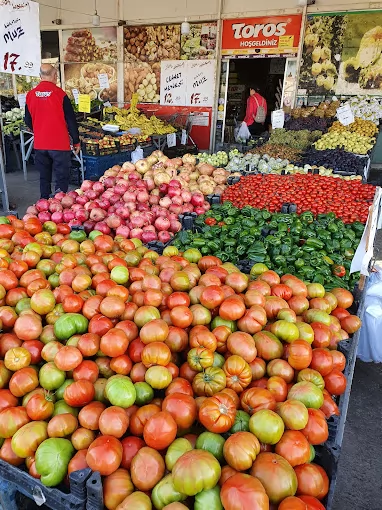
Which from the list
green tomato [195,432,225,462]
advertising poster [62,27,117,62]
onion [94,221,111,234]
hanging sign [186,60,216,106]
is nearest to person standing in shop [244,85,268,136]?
hanging sign [186,60,216,106]

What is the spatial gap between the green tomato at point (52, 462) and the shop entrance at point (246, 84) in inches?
450

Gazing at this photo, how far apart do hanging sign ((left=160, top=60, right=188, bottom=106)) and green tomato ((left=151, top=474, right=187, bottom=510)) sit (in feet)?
39.4

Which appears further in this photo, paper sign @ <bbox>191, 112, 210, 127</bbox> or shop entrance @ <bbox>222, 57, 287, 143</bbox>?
shop entrance @ <bbox>222, 57, 287, 143</bbox>

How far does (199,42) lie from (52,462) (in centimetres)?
1206

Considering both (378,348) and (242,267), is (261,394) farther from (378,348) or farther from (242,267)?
(378,348)

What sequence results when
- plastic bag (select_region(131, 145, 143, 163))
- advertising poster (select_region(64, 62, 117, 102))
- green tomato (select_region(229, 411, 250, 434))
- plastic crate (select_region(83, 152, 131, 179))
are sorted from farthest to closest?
1. advertising poster (select_region(64, 62, 117, 102))
2. plastic bag (select_region(131, 145, 143, 163))
3. plastic crate (select_region(83, 152, 131, 179))
4. green tomato (select_region(229, 411, 250, 434))

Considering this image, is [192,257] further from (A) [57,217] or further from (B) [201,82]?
(B) [201,82]

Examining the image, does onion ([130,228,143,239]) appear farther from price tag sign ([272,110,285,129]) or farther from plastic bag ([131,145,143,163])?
price tag sign ([272,110,285,129])

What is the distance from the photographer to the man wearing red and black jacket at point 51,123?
5.69m

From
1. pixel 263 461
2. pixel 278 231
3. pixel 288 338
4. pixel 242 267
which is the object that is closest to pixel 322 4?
pixel 278 231

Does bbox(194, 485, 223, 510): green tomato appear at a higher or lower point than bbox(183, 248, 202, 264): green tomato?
lower

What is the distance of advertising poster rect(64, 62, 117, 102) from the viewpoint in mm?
12953

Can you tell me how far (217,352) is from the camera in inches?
75.5

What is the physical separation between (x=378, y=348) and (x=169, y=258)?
2.09m
